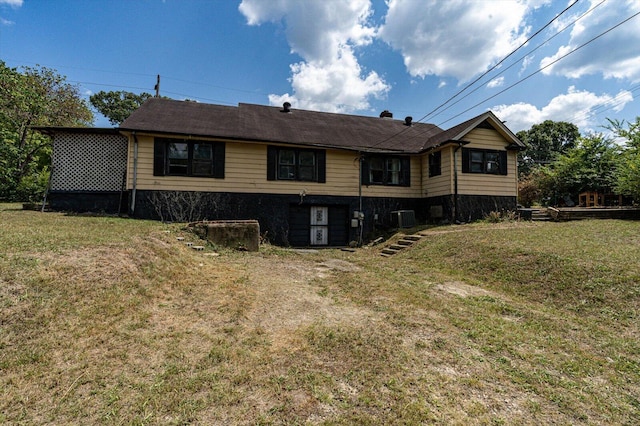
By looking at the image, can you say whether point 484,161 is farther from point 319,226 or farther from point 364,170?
point 319,226

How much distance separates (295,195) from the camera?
12.9 m

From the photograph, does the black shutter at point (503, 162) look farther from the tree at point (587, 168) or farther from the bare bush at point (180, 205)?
the bare bush at point (180, 205)

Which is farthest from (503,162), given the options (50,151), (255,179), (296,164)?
(50,151)

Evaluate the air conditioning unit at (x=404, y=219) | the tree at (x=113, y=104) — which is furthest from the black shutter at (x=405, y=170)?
the tree at (x=113, y=104)

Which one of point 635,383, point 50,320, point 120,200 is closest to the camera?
point 635,383

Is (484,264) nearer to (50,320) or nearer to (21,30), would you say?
(50,320)

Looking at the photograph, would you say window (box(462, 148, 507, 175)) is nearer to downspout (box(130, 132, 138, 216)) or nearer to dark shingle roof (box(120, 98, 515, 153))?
dark shingle roof (box(120, 98, 515, 153))

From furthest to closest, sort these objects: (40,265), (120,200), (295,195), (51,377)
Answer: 1. (295,195)
2. (120,200)
3. (40,265)
4. (51,377)

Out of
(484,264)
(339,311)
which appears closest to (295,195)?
(484,264)

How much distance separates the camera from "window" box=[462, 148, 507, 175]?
1339 centimetres

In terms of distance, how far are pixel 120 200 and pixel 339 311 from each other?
1087cm

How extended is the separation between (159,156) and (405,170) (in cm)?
1067

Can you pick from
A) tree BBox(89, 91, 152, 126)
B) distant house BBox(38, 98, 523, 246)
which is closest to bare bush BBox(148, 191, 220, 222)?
distant house BBox(38, 98, 523, 246)

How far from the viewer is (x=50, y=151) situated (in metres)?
19.5
